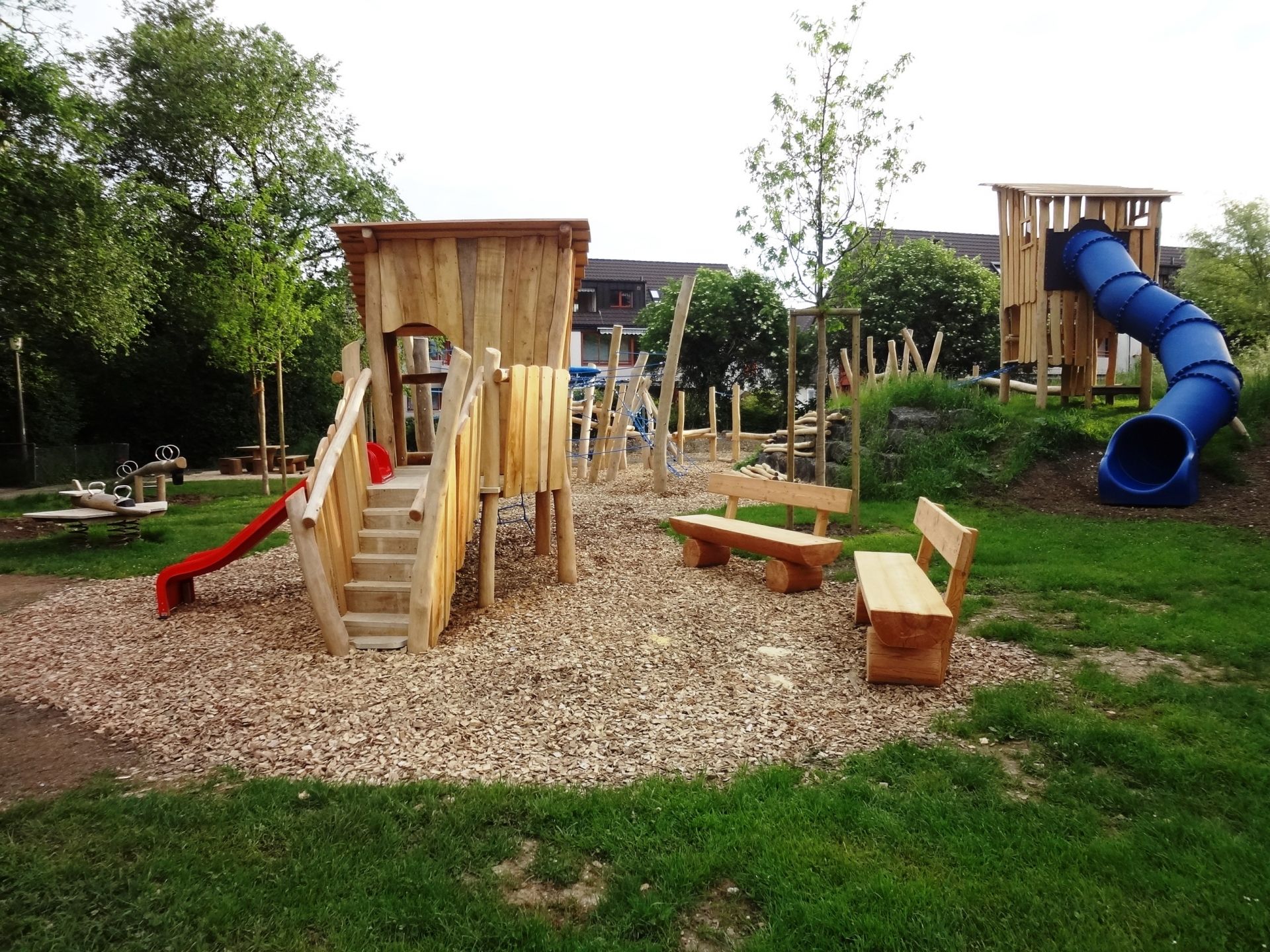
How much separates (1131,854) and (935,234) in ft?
138

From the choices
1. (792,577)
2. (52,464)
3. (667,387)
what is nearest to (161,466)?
(667,387)

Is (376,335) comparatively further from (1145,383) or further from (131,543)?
(1145,383)

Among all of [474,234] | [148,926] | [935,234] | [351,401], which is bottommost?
[148,926]

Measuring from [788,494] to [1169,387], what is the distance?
5594mm

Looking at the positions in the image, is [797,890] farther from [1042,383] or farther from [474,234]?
[1042,383]

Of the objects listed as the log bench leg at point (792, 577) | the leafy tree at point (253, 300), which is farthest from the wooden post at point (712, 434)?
the log bench leg at point (792, 577)

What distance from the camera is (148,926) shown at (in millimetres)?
2510

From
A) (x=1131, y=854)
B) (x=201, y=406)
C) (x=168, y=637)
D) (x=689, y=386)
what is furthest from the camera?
(x=689, y=386)

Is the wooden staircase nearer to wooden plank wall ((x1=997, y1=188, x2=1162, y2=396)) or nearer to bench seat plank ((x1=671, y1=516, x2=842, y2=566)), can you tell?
bench seat plank ((x1=671, y1=516, x2=842, y2=566))

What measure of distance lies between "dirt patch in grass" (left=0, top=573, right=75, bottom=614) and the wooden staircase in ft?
11.5

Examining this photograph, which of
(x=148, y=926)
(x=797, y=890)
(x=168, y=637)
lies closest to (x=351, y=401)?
(x=168, y=637)

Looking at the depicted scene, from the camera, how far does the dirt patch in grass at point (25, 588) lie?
705 cm

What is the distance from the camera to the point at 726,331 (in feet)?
85.8

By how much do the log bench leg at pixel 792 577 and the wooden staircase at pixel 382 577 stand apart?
2.99m
